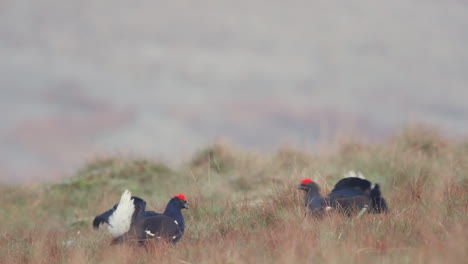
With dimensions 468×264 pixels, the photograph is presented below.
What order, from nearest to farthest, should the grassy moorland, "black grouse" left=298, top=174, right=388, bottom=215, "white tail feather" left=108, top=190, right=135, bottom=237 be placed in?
the grassy moorland → "white tail feather" left=108, top=190, right=135, bottom=237 → "black grouse" left=298, top=174, right=388, bottom=215

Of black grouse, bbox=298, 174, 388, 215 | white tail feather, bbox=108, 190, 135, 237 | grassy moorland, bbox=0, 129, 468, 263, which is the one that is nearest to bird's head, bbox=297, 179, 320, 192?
black grouse, bbox=298, 174, 388, 215

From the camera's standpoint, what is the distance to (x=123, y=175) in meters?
15.3

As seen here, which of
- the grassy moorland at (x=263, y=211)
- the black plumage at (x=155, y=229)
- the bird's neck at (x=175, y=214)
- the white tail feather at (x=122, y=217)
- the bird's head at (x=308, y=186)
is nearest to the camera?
the grassy moorland at (x=263, y=211)

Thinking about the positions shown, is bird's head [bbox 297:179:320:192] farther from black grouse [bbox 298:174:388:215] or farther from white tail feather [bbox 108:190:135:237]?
white tail feather [bbox 108:190:135:237]

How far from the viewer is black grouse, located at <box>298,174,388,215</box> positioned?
25.9ft

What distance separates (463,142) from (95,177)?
9.49 m

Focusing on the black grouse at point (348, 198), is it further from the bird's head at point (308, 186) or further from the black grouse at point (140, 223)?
the black grouse at point (140, 223)

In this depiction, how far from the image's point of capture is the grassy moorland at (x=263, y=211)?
5.55 meters

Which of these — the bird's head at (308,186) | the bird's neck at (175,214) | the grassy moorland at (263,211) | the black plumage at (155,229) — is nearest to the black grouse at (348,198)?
the bird's head at (308,186)

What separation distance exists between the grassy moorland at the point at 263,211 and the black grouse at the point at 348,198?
280 mm

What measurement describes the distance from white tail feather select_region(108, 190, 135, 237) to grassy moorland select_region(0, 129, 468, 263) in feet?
1.05

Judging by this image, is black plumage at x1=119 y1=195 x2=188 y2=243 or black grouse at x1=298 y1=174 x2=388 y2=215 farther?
black grouse at x1=298 y1=174 x2=388 y2=215

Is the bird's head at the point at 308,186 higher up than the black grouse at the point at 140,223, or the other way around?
the bird's head at the point at 308,186

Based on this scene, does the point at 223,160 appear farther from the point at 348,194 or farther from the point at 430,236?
the point at 430,236
